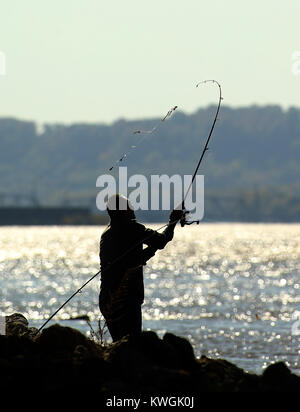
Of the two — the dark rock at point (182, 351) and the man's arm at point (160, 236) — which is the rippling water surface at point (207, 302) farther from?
the dark rock at point (182, 351)

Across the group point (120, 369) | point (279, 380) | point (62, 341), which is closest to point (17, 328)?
point (62, 341)

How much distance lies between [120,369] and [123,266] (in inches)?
68.0

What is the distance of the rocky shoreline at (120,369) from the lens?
9.49 m

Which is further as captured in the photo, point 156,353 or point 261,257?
point 261,257

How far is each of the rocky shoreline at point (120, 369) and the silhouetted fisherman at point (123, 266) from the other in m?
0.56

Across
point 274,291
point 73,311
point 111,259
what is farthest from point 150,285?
point 111,259

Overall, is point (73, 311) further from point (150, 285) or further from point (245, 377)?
point (245, 377)

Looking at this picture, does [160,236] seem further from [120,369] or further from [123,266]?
[120,369]

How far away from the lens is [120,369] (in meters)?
9.91

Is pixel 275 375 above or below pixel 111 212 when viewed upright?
below

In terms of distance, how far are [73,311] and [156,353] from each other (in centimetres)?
2920

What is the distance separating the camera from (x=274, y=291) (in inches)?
2168

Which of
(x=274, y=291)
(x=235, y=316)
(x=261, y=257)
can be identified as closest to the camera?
(x=235, y=316)
